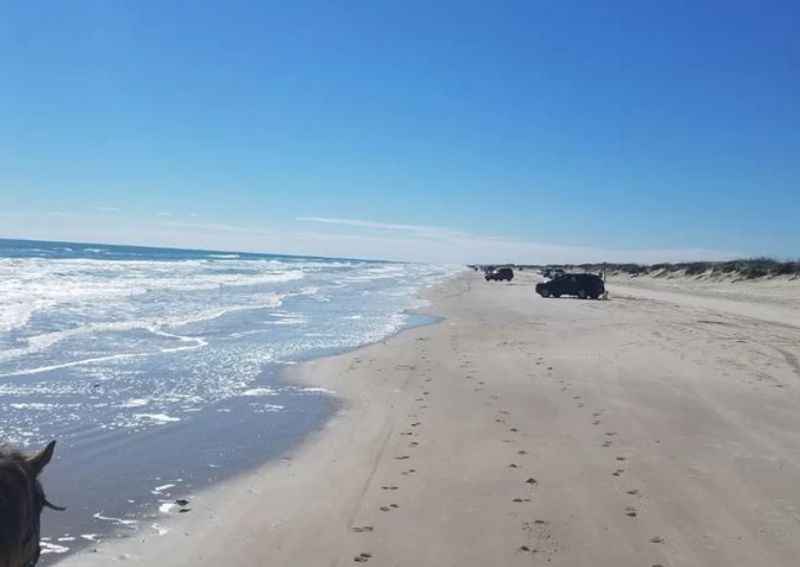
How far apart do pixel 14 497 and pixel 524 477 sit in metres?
5.46

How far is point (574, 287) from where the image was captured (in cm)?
4453

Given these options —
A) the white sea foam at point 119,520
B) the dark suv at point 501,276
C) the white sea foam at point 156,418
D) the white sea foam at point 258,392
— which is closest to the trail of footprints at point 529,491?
the white sea foam at point 119,520

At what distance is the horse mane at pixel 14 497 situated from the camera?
2.69m

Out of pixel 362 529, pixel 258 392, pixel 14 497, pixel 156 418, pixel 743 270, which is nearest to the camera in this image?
pixel 14 497

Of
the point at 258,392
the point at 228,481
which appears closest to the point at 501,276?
the point at 258,392

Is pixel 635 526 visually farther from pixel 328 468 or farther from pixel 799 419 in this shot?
pixel 799 419

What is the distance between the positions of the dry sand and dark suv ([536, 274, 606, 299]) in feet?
95.5

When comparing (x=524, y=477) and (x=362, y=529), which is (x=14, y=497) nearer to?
(x=362, y=529)

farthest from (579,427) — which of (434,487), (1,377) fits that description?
(1,377)

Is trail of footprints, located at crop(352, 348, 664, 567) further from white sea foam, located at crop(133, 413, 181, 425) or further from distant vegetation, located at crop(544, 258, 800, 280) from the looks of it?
distant vegetation, located at crop(544, 258, 800, 280)

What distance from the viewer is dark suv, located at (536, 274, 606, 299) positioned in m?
44.2

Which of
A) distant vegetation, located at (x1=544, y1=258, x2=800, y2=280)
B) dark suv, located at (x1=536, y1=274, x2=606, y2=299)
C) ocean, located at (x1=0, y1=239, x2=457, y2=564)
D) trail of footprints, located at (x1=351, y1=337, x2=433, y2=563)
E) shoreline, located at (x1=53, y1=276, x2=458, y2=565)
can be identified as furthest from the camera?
distant vegetation, located at (x1=544, y1=258, x2=800, y2=280)

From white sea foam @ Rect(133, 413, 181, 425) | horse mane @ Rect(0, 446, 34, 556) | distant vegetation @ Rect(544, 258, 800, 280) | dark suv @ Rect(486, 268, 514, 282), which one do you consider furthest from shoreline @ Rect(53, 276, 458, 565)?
dark suv @ Rect(486, 268, 514, 282)

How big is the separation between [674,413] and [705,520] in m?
4.51
